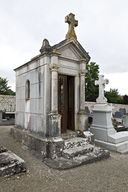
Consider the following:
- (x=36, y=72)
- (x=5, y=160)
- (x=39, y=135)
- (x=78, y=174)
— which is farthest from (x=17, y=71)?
(x=78, y=174)

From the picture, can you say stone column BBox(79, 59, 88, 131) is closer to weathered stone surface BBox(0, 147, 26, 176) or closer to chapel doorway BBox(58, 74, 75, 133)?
chapel doorway BBox(58, 74, 75, 133)

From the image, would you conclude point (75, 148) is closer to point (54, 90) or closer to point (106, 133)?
point (54, 90)

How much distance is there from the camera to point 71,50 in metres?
6.54

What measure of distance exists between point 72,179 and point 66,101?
10.1 ft

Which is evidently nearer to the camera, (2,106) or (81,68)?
(81,68)

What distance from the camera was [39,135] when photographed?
19.4ft

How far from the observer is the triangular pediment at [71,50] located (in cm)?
605

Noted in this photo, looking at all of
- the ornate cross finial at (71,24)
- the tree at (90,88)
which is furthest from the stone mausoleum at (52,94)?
the tree at (90,88)

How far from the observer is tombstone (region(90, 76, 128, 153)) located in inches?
265

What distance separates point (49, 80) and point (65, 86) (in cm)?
98

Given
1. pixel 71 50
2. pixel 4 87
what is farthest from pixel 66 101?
pixel 4 87

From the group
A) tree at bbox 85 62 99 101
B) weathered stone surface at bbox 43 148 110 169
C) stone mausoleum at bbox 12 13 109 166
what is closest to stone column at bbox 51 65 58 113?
stone mausoleum at bbox 12 13 109 166

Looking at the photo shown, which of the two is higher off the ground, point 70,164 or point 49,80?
point 49,80

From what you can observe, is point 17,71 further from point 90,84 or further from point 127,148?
point 90,84
